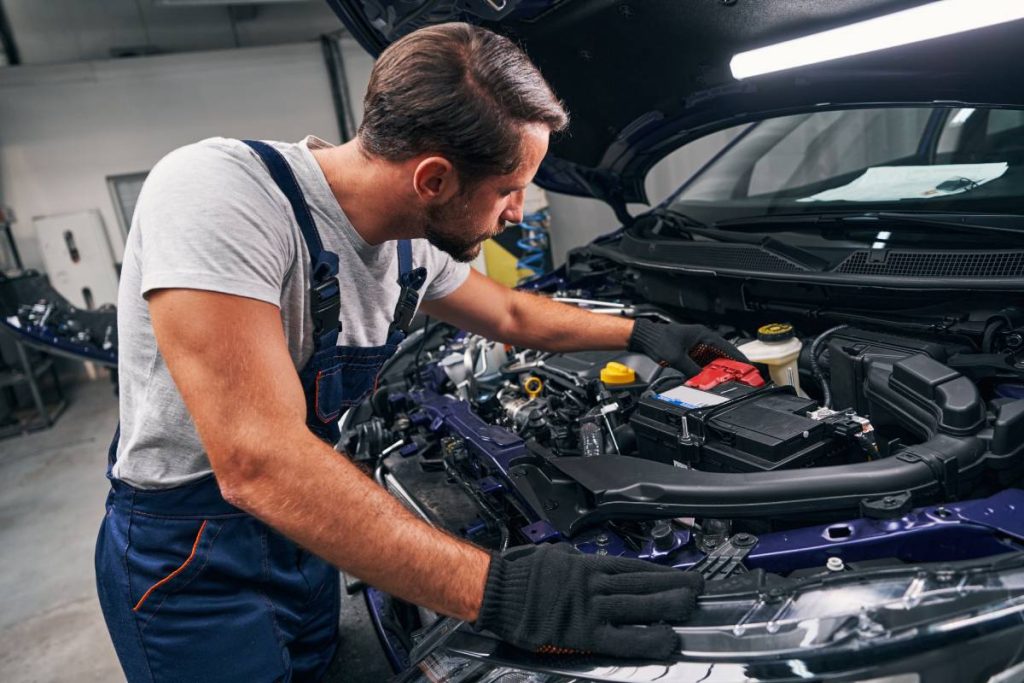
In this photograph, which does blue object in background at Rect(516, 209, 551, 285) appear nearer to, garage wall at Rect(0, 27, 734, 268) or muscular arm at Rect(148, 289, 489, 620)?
garage wall at Rect(0, 27, 734, 268)

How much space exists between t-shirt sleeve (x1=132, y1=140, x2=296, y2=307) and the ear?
229 millimetres

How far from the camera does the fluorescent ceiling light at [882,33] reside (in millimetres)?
1065

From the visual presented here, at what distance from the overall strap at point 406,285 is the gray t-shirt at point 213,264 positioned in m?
0.02

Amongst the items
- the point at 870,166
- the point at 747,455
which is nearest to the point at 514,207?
the point at 747,455

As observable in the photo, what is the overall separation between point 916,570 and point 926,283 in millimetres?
659

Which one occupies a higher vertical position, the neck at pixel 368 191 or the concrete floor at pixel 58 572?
the neck at pixel 368 191

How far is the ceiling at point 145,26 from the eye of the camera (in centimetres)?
577

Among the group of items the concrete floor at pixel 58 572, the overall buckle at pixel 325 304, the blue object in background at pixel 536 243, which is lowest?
the concrete floor at pixel 58 572

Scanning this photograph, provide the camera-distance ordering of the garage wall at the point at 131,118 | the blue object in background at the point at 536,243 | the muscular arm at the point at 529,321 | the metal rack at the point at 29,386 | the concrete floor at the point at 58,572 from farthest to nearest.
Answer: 1. the blue object in background at the point at 536,243
2. the garage wall at the point at 131,118
3. the metal rack at the point at 29,386
4. the concrete floor at the point at 58,572
5. the muscular arm at the point at 529,321

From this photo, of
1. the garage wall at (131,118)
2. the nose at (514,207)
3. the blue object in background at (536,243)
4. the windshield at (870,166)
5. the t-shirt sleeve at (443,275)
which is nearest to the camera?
the nose at (514,207)

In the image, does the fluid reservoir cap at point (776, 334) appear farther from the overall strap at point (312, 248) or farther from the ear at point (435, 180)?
the overall strap at point (312, 248)

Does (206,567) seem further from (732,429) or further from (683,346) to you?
(683,346)

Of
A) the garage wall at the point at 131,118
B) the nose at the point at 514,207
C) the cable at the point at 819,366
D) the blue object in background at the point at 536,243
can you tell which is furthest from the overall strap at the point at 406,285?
the blue object in background at the point at 536,243

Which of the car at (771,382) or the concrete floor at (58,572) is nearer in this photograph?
the car at (771,382)
